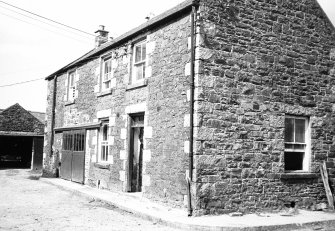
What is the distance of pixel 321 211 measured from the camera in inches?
396

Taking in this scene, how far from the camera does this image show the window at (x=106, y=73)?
13.7m

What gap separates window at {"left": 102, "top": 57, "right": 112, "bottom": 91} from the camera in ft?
44.9

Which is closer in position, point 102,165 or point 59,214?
point 59,214

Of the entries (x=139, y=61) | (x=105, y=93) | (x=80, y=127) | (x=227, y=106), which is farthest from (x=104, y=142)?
(x=227, y=106)

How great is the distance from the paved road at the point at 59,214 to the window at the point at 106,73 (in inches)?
172

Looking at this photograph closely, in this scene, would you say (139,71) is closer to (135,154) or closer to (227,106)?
(135,154)

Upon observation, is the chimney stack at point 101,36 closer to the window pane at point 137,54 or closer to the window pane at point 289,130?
the window pane at point 137,54

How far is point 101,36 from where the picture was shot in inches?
690

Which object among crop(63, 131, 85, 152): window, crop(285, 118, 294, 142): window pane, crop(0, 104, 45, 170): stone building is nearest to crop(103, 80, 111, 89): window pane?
crop(63, 131, 85, 152): window

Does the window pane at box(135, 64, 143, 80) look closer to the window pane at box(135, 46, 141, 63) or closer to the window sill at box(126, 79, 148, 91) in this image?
the window pane at box(135, 46, 141, 63)

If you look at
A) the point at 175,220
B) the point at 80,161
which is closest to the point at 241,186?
the point at 175,220

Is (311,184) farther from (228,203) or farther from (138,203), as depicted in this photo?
(138,203)

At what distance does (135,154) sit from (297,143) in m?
5.08

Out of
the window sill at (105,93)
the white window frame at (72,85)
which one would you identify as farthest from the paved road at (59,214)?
the white window frame at (72,85)
